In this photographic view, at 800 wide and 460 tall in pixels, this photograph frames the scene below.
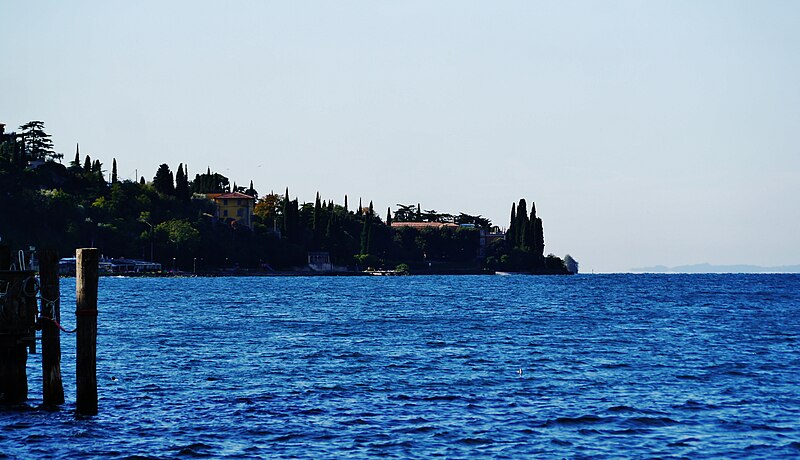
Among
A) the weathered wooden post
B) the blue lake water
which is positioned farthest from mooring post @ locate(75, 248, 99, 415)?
the weathered wooden post

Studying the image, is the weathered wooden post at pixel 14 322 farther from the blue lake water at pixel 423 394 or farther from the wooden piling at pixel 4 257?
the blue lake water at pixel 423 394

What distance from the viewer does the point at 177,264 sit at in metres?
194

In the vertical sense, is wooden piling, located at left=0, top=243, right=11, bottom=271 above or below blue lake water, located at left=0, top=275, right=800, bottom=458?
above

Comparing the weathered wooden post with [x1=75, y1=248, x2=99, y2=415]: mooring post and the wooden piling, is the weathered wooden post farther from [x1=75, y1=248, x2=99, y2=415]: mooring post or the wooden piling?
[x1=75, y1=248, x2=99, y2=415]: mooring post

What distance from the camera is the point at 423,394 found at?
100 ft

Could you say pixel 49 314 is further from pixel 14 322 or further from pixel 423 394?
pixel 423 394

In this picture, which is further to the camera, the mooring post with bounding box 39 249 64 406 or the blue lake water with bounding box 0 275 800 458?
the mooring post with bounding box 39 249 64 406

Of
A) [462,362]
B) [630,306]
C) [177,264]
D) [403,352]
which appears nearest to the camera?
[462,362]

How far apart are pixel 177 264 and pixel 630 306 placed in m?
122

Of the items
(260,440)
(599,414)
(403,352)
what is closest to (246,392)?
(260,440)

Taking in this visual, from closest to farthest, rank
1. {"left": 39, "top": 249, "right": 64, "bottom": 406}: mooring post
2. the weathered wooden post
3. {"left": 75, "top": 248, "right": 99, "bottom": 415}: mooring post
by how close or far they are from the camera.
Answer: {"left": 75, "top": 248, "right": 99, "bottom": 415}: mooring post → the weathered wooden post → {"left": 39, "top": 249, "right": 64, "bottom": 406}: mooring post

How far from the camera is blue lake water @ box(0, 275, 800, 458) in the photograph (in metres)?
23.1

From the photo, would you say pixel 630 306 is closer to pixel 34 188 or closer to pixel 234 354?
pixel 234 354

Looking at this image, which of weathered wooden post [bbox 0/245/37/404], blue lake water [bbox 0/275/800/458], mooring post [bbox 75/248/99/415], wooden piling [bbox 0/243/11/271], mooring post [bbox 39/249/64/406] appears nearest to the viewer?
blue lake water [bbox 0/275/800/458]
